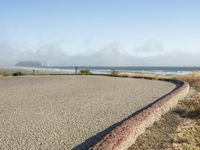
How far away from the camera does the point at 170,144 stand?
8.21 m

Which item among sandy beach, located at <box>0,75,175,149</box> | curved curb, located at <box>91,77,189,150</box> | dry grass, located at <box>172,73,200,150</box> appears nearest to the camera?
curved curb, located at <box>91,77,189,150</box>

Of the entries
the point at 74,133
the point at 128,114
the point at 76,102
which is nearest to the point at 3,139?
the point at 74,133

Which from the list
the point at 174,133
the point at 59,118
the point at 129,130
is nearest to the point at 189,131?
the point at 174,133

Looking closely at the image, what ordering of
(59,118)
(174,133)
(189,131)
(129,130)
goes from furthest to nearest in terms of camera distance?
1. (59,118)
2. (189,131)
3. (174,133)
4. (129,130)

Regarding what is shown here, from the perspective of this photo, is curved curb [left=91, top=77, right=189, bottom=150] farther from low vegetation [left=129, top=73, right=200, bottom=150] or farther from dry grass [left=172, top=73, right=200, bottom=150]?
dry grass [left=172, top=73, right=200, bottom=150]

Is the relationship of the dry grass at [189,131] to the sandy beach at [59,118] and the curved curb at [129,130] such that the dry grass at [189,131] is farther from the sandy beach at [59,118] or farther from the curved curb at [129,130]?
the sandy beach at [59,118]

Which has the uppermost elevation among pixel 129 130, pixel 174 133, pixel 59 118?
pixel 129 130

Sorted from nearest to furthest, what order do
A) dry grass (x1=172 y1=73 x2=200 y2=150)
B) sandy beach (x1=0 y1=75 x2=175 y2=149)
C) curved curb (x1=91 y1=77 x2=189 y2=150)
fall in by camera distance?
curved curb (x1=91 y1=77 x2=189 y2=150) → sandy beach (x1=0 y1=75 x2=175 y2=149) → dry grass (x1=172 y1=73 x2=200 y2=150)

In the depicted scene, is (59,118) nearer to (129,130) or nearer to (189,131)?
(129,130)

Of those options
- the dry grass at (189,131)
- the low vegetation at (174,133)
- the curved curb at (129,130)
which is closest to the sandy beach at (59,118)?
the curved curb at (129,130)

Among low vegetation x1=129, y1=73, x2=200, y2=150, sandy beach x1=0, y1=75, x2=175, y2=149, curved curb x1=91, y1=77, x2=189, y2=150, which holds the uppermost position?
curved curb x1=91, y1=77, x2=189, y2=150

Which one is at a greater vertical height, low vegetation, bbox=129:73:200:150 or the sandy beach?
the sandy beach

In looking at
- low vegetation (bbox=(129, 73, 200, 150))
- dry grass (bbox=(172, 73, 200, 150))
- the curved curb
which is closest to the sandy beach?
the curved curb

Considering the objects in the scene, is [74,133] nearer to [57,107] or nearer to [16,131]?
[16,131]
